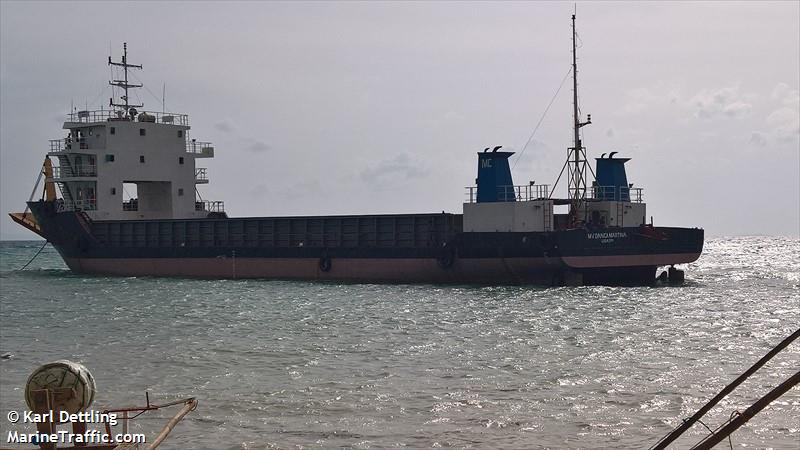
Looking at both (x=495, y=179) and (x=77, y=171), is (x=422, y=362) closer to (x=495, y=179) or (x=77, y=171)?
(x=495, y=179)

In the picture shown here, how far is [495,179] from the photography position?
37656mm

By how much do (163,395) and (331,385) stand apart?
3081mm

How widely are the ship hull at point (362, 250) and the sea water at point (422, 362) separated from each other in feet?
5.11

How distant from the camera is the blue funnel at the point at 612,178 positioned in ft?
133

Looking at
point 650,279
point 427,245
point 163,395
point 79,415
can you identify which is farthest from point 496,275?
point 79,415

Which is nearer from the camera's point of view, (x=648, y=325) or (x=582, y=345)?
(x=582, y=345)

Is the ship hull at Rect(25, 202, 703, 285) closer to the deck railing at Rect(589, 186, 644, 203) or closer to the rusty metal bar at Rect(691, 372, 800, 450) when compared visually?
the deck railing at Rect(589, 186, 644, 203)

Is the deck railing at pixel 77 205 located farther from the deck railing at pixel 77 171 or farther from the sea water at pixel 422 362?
the sea water at pixel 422 362

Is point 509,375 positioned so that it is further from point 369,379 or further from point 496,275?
point 496,275

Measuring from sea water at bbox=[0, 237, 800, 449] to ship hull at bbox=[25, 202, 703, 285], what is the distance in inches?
61.4

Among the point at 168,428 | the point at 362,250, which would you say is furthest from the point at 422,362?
the point at 362,250

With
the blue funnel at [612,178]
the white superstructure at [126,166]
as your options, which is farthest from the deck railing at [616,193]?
the white superstructure at [126,166]

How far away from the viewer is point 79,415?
675 centimetres

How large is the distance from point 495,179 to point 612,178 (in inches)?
268
